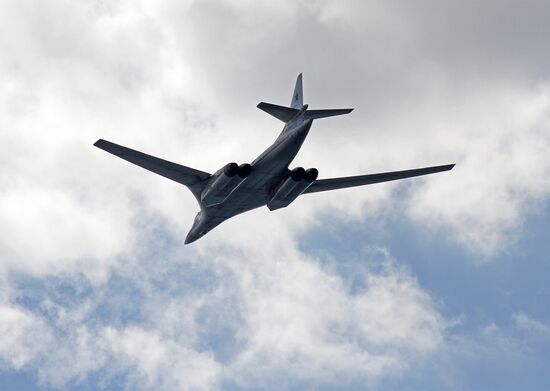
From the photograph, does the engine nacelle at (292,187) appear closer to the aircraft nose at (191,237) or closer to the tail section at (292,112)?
the tail section at (292,112)

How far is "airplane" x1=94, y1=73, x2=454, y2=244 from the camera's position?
2622 centimetres

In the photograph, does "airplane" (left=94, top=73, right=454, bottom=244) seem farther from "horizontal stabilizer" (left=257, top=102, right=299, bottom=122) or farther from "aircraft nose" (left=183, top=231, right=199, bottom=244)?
"aircraft nose" (left=183, top=231, right=199, bottom=244)

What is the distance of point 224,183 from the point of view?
28.3 metres

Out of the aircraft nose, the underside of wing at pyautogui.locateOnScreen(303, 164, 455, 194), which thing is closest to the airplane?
the underside of wing at pyautogui.locateOnScreen(303, 164, 455, 194)

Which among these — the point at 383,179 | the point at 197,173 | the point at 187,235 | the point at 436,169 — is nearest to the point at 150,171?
the point at 197,173

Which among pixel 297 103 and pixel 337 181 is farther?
pixel 337 181

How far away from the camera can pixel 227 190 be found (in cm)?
2884

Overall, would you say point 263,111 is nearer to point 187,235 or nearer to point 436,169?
point 436,169

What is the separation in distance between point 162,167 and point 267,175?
5.11 metres

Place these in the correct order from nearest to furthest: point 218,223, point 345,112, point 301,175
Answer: point 345,112 < point 301,175 < point 218,223

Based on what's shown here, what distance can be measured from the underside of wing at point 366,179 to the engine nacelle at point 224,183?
5.11 meters

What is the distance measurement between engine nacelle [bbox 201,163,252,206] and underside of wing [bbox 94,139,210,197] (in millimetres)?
824

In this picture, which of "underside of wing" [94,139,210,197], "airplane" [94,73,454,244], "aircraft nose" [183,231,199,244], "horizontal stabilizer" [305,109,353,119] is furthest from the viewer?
"aircraft nose" [183,231,199,244]

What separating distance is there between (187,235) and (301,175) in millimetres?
10976
